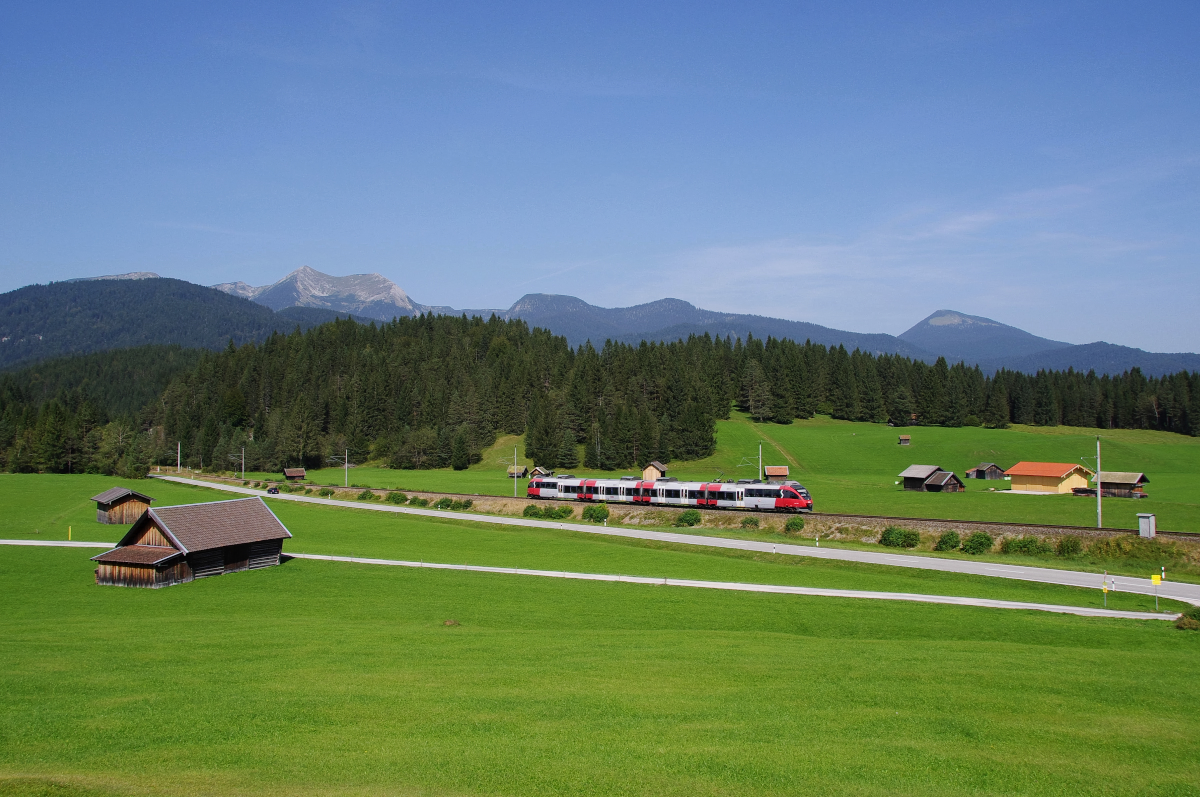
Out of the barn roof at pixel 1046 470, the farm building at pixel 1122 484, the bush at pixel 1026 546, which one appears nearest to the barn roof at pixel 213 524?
the bush at pixel 1026 546

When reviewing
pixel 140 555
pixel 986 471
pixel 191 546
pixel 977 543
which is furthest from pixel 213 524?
pixel 986 471

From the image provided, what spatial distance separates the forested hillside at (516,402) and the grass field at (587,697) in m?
85.6

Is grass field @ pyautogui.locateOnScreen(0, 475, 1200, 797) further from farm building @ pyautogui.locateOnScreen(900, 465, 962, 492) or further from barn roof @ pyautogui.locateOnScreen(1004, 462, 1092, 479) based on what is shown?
barn roof @ pyautogui.locateOnScreen(1004, 462, 1092, 479)

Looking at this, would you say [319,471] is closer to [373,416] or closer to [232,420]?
[373,416]

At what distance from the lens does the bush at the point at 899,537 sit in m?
→ 51.0

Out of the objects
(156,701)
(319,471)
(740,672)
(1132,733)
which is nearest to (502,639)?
(740,672)

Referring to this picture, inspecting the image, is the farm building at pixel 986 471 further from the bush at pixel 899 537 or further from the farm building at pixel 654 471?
the bush at pixel 899 537

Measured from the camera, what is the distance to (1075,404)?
148875mm

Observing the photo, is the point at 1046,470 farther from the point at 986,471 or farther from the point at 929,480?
the point at 986,471

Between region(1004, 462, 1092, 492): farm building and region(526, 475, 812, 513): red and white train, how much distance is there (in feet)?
96.2

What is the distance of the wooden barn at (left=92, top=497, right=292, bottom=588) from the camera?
38.6m

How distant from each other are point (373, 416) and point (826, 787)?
13952 cm

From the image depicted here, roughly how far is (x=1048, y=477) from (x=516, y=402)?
286ft

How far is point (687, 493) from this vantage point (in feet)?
232
